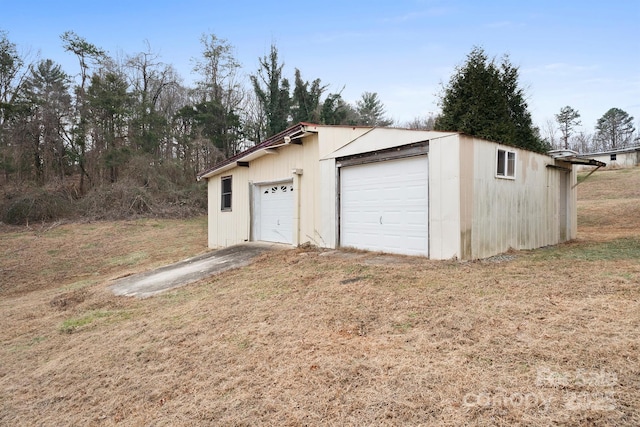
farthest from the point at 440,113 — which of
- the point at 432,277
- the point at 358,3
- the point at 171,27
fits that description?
the point at 171,27

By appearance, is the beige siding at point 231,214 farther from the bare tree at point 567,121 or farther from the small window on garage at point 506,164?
the bare tree at point 567,121

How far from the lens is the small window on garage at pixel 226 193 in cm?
1296

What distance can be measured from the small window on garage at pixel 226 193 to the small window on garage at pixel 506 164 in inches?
349

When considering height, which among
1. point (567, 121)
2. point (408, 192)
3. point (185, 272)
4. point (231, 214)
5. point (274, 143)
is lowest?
point (185, 272)

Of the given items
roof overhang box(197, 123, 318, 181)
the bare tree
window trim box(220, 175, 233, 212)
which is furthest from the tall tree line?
the bare tree

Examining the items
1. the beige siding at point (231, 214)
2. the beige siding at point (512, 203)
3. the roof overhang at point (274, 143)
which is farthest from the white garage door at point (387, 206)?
the beige siding at point (231, 214)

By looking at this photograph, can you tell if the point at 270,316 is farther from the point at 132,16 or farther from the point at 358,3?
the point at 132,16

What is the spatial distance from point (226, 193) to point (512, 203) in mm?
9335

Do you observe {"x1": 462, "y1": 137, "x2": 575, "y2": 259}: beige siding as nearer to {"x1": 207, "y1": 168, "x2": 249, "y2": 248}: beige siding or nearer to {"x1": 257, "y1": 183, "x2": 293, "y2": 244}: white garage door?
{"x1": 257, "y1": 183, "x2": 293, "y2": 244}: white garage door

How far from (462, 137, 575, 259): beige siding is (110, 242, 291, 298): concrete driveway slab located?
4924mm

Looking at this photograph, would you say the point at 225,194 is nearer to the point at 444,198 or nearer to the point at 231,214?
the point at 231,214

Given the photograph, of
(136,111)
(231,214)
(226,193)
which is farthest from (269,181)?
(136,111)

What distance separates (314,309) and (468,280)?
2.21m

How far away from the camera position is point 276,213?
1085 centimetres
